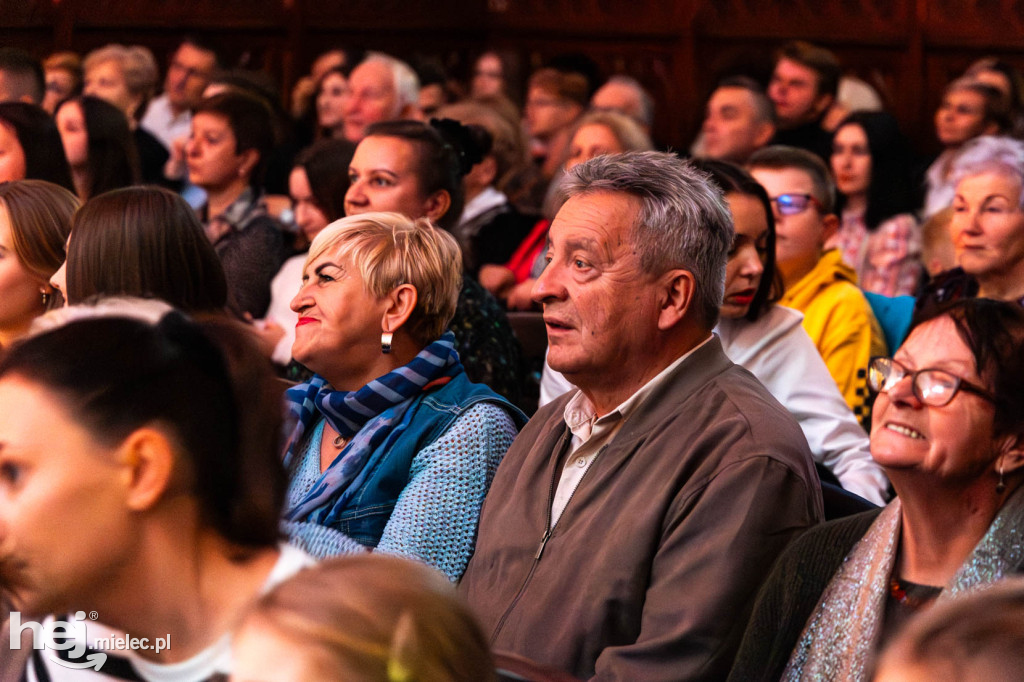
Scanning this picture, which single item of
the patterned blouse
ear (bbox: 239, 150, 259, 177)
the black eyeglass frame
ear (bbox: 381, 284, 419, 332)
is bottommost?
the patterned blouse

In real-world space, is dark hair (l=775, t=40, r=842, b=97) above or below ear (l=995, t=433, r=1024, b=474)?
below

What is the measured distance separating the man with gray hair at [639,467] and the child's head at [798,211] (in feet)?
4.64

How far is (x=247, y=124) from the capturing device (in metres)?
4.82

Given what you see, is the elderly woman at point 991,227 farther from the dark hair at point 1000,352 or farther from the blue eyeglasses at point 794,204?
the dark hair at point 1000,352

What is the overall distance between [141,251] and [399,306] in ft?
1.90

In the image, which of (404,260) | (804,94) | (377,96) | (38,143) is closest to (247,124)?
(377,96)

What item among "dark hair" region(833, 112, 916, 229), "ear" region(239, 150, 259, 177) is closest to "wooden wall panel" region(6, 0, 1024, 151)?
"dark hair" region(833, 112, 916, 229)

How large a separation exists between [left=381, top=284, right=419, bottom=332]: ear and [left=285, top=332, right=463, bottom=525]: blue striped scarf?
9 cm

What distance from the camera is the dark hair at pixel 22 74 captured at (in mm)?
4855

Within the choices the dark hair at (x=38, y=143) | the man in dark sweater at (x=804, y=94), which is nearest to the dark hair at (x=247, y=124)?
the dark hair at (x=38, y=143)

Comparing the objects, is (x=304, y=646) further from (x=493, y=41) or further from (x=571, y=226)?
(x=493, y=41)

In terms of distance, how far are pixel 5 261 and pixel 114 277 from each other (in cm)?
51

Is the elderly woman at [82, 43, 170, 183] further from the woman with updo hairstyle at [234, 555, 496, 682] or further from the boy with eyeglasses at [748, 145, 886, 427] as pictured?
the woman with updo hairstyle at [234, 555, 496, 682]

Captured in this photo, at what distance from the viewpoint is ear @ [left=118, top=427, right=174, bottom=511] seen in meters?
1.29
